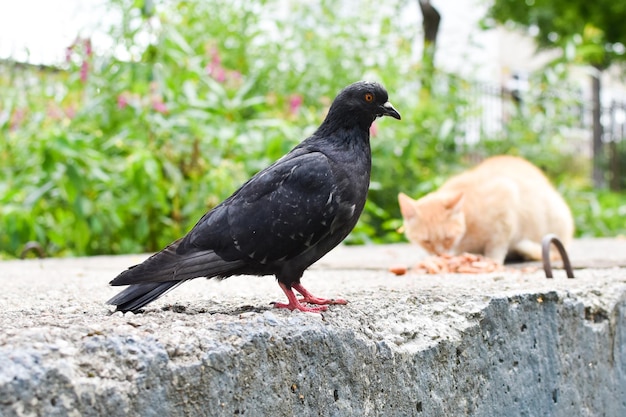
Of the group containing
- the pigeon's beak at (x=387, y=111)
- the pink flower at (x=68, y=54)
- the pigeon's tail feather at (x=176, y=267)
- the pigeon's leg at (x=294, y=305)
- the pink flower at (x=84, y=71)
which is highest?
the pink flower at (x=68, y=54)

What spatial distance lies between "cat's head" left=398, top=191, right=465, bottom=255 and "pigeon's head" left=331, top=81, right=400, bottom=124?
1735mm

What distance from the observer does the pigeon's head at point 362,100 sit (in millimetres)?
2088

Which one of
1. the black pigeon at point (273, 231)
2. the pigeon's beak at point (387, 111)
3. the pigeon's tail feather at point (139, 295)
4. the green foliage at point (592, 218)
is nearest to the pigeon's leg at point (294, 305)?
the black pigeon at point (273, 231)

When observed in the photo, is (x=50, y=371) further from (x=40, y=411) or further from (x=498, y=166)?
(x=498, y=166)

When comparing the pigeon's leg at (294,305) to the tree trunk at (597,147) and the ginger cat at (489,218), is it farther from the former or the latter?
the tree trunk at (597,147)

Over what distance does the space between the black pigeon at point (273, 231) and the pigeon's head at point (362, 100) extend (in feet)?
0.51

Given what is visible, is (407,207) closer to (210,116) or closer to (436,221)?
(436,221)

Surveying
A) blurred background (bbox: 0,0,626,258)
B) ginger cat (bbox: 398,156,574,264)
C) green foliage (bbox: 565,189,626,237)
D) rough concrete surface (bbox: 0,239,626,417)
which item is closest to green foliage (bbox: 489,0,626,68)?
blurred background (bbox: 0,0,626,258)

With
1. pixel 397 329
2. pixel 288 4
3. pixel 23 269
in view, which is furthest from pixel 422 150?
pixel 397 329

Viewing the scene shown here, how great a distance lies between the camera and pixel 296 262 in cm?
189

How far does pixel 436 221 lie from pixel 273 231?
6.99 feet

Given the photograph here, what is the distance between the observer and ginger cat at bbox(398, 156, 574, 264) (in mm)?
3844

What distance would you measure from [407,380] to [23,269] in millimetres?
2222

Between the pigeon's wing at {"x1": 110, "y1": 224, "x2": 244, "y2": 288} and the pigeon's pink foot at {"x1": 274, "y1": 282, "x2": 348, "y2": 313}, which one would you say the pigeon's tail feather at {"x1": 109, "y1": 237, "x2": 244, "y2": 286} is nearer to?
the pigeon's wing at {"x1": 110, "y1": 224, "x2": 244, "y2": 288}
